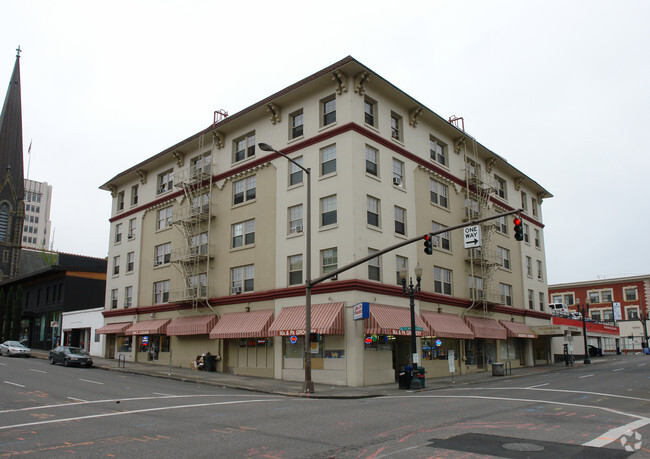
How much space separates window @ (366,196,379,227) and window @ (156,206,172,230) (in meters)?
17.9

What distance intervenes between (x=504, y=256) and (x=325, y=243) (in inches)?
821

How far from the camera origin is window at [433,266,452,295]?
3262 centimetres

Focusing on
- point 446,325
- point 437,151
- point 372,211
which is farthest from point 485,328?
point 372,211

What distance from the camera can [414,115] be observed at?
32.6 meters

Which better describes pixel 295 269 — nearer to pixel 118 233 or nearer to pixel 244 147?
pixel 244 147

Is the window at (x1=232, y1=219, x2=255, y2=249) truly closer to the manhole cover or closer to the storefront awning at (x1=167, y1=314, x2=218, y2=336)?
the storefront awning at (x1=167, y1=314, x2=218, y2=336)

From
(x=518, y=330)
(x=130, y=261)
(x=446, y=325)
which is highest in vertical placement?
(x=130, y=261)

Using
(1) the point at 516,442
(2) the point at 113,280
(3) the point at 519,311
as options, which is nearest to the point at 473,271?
(3) the point at 519,311

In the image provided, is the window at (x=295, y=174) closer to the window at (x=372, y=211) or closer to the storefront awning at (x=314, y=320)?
the window at (x=372, y=211)

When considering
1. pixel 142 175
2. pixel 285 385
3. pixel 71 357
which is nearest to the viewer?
pixel 285 385

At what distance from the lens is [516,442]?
10.1 meters

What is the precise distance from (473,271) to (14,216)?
293ft

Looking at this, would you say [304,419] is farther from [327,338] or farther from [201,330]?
[201,330]

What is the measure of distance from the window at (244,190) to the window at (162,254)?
27.5 ft
